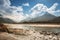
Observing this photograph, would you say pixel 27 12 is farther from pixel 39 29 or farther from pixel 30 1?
pixel 39 29

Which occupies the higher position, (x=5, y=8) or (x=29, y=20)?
(x=5, y=8)

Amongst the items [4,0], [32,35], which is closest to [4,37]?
[32,35]

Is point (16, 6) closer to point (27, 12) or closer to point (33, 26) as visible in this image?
point (27, 12)

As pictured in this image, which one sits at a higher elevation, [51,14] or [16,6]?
[16,6]

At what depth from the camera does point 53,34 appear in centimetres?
212

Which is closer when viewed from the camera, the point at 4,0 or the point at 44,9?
the point at 44,9

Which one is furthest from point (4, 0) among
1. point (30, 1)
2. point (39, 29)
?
point (39, 29)

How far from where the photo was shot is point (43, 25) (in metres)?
2.17

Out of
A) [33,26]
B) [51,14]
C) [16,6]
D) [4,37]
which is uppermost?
[16,6]

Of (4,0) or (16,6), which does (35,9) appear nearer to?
(16,6)

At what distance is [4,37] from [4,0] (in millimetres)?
599

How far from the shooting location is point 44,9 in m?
2.19

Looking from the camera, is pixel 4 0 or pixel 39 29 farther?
pixel 4 0

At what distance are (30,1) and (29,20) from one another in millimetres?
298
